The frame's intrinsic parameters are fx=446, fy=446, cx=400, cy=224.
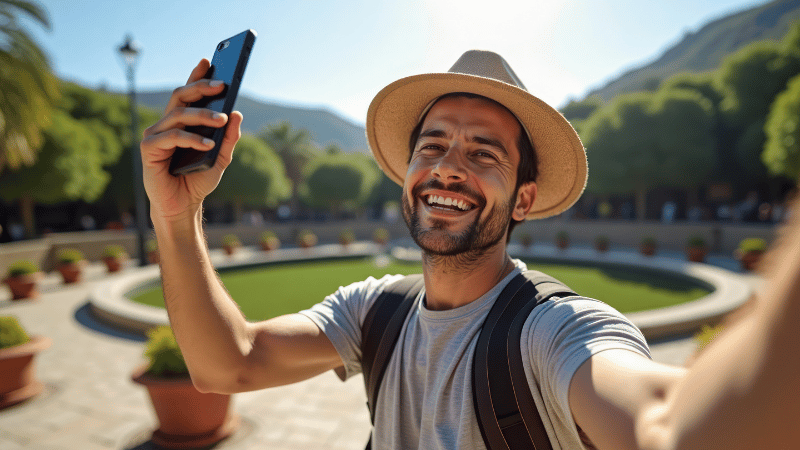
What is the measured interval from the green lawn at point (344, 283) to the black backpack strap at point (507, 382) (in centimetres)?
902

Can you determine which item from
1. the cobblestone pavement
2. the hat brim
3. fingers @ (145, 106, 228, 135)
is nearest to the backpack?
the hat brim

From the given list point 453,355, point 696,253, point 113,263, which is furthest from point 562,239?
→ point 453,355

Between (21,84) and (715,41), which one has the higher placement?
(715,41)

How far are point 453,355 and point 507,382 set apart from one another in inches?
13.5

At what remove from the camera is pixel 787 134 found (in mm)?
15656

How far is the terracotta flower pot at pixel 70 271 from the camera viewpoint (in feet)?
46.9

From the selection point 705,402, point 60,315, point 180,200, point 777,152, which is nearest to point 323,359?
point 180,200

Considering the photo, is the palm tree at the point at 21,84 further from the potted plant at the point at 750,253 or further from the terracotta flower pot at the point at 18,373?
the potted plant at the point at 750,253

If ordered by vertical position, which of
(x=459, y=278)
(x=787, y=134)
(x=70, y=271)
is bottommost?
(x=70, y=271)

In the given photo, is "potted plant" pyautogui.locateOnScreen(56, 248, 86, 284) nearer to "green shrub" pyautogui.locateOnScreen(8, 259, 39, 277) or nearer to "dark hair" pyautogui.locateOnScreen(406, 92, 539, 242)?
"green shrub" pyautogui.locateOnScreen(8, 259, 39, 277)

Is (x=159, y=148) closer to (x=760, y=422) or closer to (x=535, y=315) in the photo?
(x=535, y=315)

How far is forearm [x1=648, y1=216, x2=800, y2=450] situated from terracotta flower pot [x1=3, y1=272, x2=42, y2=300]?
15.8 metres

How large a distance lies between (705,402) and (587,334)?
62 centimetres

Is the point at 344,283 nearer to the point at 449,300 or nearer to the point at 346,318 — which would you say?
the point at 346,318
